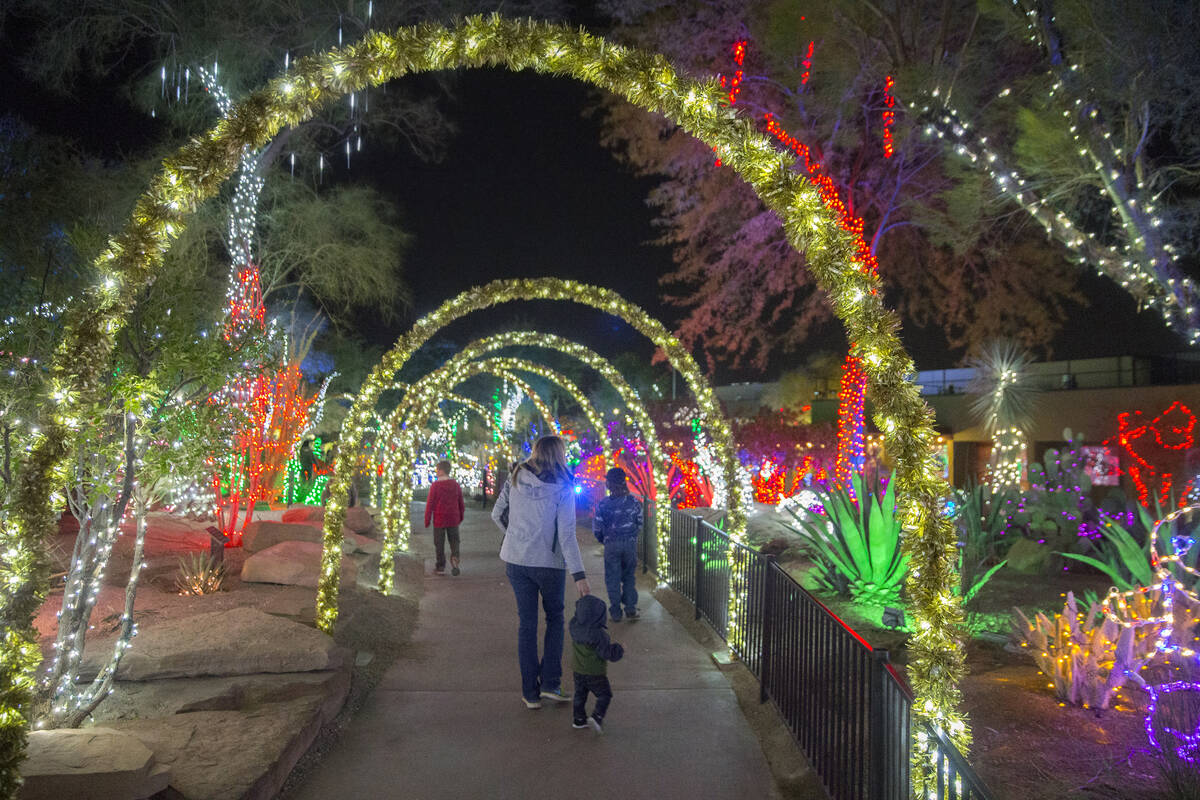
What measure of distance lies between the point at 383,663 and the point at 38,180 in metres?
10.1

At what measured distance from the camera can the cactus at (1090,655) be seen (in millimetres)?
5156

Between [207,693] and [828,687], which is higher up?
[828,687]

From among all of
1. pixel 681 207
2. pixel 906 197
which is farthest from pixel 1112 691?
pixel 681 207

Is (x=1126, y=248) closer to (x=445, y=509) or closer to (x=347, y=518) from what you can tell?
(x=445, y=509)

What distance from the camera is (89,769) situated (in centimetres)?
338

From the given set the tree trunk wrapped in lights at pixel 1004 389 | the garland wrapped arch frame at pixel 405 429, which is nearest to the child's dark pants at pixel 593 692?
the garland wrapped arch frame at pixel 405 429

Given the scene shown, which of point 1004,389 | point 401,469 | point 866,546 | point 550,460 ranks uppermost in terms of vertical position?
point 1004,389

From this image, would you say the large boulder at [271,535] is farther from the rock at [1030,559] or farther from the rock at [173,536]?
the rock at [1030,559]

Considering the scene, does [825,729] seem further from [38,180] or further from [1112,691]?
[38,180]

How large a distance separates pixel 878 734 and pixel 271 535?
8227 millimetres

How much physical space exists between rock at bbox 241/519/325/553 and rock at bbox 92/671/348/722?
4659 millimetres

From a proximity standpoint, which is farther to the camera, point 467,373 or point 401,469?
point 467,373

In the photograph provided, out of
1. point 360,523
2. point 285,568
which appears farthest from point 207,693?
point 360,523

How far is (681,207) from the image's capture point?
1756cm
